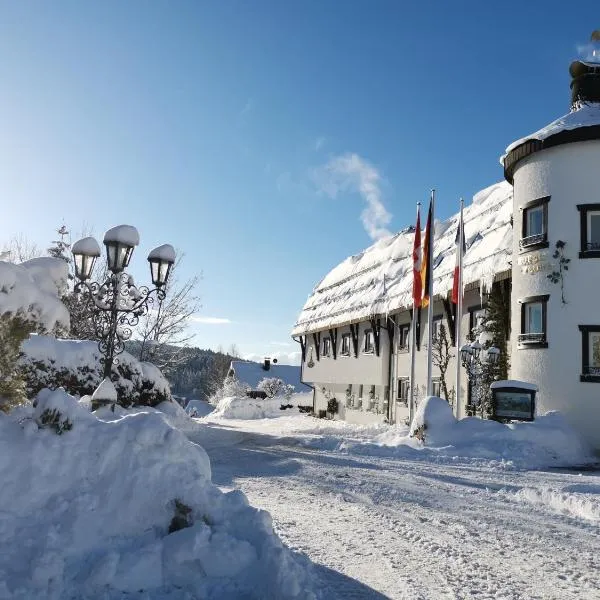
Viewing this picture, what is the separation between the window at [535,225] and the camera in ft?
61.1

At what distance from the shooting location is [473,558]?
6281 millimetres

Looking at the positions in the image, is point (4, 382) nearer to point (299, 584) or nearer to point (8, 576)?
point (8, 576)

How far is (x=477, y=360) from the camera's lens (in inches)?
797

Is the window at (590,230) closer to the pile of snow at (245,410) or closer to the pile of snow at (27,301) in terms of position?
the pile of snow at (27,301)

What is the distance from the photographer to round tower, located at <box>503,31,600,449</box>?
17.4 metres

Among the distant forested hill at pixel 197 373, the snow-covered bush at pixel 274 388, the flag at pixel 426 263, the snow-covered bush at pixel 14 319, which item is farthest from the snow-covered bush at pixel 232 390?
the snow-covered bush at pixel 14 319

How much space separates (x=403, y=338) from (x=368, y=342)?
4047 millimetres

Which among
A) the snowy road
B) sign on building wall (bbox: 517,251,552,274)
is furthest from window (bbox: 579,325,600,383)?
the snowy road

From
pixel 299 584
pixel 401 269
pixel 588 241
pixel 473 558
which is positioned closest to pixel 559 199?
pixel 588 241

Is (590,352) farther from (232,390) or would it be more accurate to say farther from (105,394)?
(232,390)

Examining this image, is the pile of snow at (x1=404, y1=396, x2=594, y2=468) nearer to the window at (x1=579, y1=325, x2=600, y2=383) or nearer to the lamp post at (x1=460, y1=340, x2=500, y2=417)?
the window at (x1=579, y1=325, x2=600, y2=383)

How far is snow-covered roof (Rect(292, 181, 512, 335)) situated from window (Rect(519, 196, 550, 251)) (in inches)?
49.0

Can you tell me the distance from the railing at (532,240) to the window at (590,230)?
1111 mm

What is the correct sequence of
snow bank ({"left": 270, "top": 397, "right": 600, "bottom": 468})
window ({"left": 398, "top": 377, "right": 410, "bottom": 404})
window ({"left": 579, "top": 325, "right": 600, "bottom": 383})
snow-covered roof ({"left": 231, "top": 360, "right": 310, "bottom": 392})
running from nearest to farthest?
snow bank ({"left": 270, "top": 397, "right": 600, "bottom": 468}) < window ({"left": 579, "top": 325, "right": 600, "bottom": 383}) < window ({"left": 398, "top": 377, "right": 410, "bottom": 404}) < snow-covered roof ({"left": 231, "top": 360, "right": 310, "bottom": 392})
